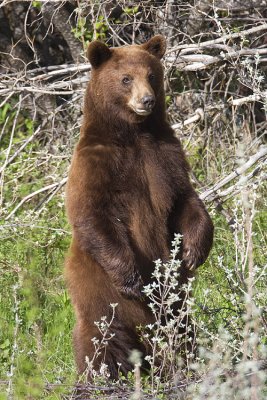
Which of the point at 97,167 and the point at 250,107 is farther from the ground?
the point at 97,167

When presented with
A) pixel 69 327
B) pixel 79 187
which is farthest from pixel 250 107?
pixel 79 187

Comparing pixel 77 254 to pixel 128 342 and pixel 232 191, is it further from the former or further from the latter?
pixel 232 191

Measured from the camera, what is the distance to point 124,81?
576cm

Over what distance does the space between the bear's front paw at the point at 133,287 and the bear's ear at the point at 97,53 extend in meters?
1.41

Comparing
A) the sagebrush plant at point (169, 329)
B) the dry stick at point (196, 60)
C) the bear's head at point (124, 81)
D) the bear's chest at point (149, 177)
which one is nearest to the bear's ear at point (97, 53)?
the bear's head at point (124, 81)

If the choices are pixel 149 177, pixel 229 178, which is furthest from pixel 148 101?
pixel 229 178

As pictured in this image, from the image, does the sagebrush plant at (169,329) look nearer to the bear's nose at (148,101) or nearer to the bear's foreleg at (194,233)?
the bear's foreleg at (194,233)

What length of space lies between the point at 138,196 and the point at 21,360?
3.81ft

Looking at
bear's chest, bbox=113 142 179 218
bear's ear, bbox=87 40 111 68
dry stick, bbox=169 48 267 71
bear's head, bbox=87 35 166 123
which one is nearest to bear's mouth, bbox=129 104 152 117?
bear's head, bbox=87 35 166 123

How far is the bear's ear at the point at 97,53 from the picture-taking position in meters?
5.73

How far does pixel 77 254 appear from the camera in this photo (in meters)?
5.46

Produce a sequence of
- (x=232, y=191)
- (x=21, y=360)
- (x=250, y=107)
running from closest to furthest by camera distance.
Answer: (x=21, y=360) → (x=232, y=191) → (x=250, y=107)

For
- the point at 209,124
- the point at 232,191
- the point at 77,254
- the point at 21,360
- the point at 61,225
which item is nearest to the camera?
the point at 21,360

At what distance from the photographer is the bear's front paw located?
17.5 feet
